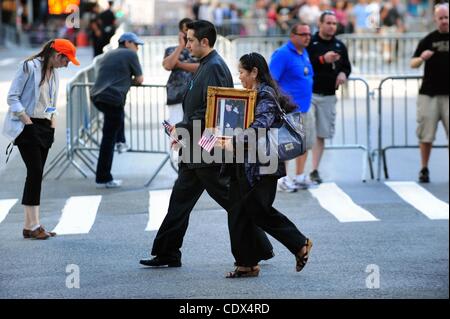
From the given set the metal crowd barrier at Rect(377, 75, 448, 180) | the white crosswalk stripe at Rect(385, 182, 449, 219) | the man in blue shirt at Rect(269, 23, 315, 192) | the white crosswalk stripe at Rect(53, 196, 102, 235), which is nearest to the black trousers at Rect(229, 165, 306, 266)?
the white crosswalk stripe at Rect(53, 196, 102, 235)

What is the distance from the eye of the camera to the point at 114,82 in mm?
13195

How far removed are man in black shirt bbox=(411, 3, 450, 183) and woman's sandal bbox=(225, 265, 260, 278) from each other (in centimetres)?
557

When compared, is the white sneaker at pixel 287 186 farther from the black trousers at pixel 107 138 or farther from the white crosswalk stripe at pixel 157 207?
the black trousers at pixel 107 138

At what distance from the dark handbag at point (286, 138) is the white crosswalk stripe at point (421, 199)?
3410 mm

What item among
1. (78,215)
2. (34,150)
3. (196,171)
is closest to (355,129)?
(78,215)

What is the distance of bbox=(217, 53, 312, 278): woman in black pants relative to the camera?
833 cm

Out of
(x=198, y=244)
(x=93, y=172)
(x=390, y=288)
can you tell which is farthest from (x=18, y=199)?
(x=390, y=288)

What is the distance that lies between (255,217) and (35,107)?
2.44 meters

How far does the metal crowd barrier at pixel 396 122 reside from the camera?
14578 millimetres

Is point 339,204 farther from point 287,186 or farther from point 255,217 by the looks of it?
point 255,217

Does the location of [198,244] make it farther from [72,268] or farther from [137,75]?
[137,75]

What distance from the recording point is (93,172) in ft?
47.5

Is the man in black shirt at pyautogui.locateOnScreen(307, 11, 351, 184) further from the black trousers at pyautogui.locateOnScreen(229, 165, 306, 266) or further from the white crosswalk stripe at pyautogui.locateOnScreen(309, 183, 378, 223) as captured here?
the black trousers at pyautogui.locateOnScreen(229, 165, 306, 266)

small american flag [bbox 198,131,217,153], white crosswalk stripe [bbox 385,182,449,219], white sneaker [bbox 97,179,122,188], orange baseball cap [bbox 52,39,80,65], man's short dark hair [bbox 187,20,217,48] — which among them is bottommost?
white crosswalk stripe [bbox 385,182,449,219]
